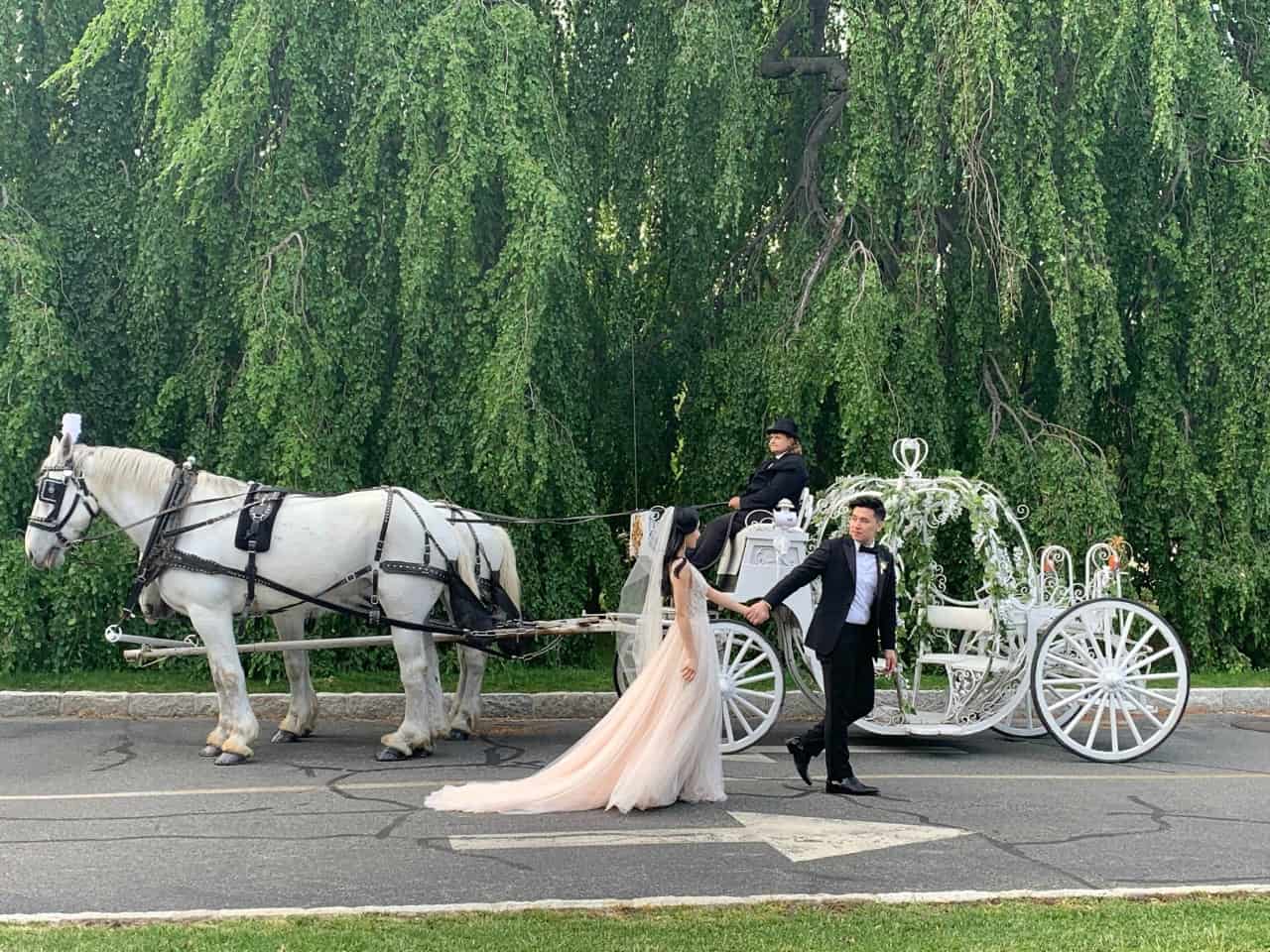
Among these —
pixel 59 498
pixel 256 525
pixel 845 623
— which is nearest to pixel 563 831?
pixel 845 623

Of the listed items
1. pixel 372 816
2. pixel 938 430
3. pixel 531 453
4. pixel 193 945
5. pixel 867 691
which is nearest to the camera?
pixel 193 945

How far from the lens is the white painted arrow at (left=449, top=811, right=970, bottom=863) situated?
22.4 feet

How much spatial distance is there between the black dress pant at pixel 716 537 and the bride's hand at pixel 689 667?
2.37 metres

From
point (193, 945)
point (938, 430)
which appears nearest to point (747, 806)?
point (193, 945)

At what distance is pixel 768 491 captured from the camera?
10.6m

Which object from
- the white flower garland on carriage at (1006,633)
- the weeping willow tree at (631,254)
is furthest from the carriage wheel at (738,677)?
the weeping willow tree at (631,254)

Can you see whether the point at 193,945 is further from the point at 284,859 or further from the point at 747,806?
the point at 747,806

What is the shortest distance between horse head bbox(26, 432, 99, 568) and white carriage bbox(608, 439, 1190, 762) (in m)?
4.05

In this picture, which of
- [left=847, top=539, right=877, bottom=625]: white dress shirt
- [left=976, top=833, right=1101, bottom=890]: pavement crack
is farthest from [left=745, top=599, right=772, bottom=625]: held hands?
[left=976, top=833, right=1101, bottom=890]: pavement crack

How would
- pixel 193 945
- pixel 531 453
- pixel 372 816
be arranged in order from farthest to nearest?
1. pixel 531 453
2. pixel 372 816
3. pixel 193 945

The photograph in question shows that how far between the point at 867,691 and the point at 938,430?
564 centimetres

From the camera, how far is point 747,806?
26.1 ft

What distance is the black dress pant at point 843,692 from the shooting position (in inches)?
329

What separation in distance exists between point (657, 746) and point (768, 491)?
123 inches
